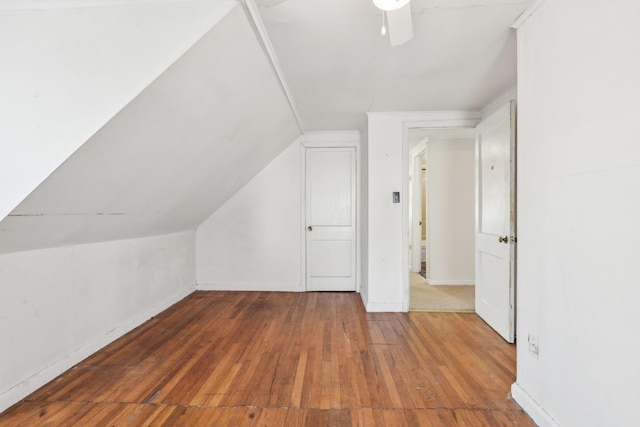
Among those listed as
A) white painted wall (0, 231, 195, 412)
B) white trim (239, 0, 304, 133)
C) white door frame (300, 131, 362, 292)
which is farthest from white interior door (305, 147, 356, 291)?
white painted wall (0, 231, 195, 412)

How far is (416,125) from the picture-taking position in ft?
10.7

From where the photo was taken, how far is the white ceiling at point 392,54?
163 cm

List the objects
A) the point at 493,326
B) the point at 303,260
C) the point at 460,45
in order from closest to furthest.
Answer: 1. the point at 460,45
2. the point at 493,326
3. the point at 303,260

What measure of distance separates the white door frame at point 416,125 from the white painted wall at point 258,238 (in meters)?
1.48

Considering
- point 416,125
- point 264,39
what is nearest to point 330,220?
point 416,125

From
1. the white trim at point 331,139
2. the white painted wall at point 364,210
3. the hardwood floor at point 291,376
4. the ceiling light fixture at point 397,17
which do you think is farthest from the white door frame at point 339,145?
the ceiling light fixture at point 397,17

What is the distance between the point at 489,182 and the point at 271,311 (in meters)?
2.67

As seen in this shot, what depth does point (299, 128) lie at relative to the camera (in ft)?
12.3
